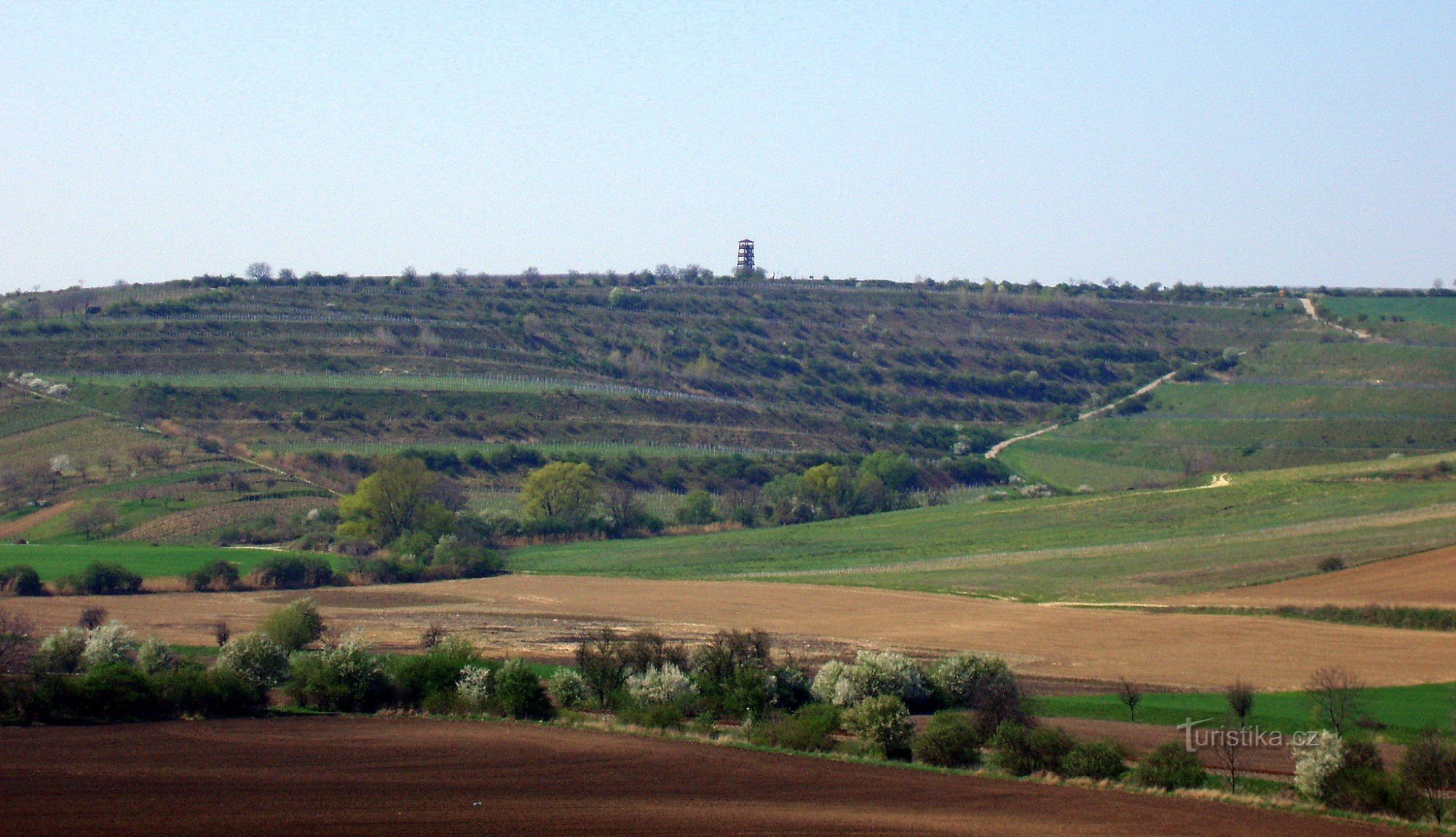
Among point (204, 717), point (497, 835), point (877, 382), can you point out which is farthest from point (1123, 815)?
point (877, 382)

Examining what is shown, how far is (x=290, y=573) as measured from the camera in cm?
6625

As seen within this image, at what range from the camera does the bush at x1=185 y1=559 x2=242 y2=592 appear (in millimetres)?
63625

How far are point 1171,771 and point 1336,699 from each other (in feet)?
32.5

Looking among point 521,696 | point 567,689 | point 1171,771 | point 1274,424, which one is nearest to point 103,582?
point 567,689

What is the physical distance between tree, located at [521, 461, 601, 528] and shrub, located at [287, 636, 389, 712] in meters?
53.9

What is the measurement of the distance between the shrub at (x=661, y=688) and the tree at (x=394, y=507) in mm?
46178

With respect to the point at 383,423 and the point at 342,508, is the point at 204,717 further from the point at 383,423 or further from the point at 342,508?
the point at 383,423

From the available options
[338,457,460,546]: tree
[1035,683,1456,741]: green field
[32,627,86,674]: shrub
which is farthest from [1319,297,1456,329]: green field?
[32,627,86,674]: shrub

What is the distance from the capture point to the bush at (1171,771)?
26984 mm

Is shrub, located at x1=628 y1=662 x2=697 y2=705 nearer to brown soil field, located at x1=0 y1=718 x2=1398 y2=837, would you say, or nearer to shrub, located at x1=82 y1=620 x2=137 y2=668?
brown soil field, located at x1=0 y1=718 x2=1398 y2=837

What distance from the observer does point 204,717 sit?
3303cm

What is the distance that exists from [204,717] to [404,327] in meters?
103

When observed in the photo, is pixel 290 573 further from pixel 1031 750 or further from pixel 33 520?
pixel 1031 750

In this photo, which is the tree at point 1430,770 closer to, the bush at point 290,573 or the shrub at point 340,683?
the shrub at point 340,683
